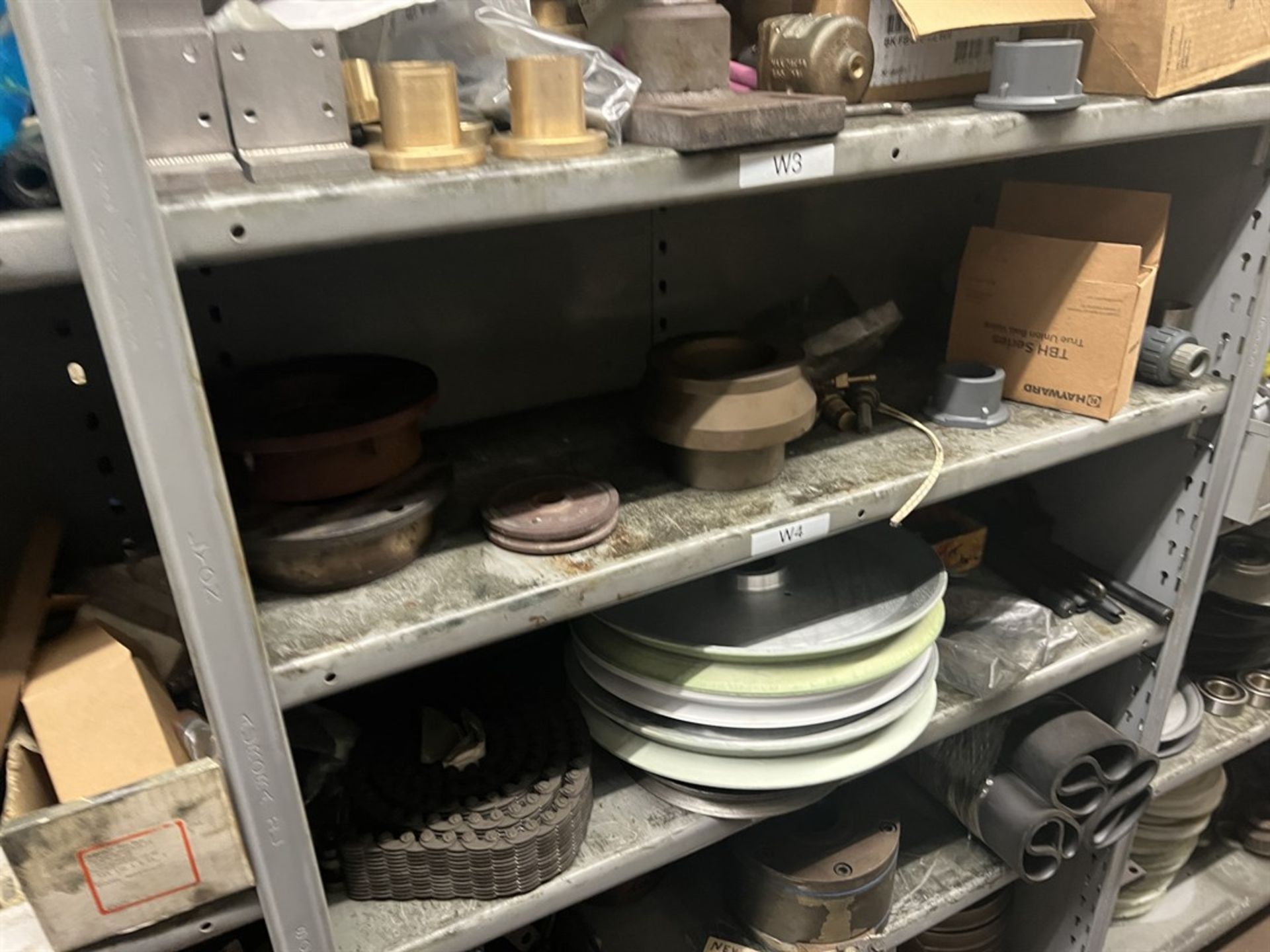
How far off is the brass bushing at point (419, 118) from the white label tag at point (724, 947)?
3.42 feet

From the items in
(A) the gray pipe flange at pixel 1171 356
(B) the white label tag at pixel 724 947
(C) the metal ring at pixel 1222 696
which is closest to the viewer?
(A) the gray pipe flange at pixel 1171 356

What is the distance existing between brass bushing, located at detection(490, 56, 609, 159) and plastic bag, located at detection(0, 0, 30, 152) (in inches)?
11.1

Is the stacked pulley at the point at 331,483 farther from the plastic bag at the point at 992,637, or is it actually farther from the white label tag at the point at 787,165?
the plastic bag at the point at 992,637

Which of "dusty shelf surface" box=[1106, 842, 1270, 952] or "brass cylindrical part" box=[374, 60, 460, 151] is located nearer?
"brass cylindrical part" box=[374, 60, 460, 151]

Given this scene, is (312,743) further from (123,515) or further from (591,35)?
(591,35)

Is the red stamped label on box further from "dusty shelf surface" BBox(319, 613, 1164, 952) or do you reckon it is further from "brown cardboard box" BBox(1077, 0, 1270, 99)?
"brown cardboard box" BBox(1077, 0, 1270, 99)

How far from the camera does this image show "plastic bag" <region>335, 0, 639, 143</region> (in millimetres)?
734

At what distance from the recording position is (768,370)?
880 millimetres

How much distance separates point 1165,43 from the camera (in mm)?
880

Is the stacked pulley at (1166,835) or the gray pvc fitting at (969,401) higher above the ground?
the gray pvc fitting at (969,401)

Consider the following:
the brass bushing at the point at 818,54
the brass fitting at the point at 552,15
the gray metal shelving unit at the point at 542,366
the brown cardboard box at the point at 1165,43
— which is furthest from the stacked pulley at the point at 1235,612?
the brass fitting at the point at 552,15

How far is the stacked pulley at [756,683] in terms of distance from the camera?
96 cm

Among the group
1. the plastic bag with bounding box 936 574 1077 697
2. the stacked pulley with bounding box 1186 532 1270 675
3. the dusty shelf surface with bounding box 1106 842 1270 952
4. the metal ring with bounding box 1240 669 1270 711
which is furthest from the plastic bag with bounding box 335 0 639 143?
the dusty shelf surface with bounding box 1106 842 1270 952

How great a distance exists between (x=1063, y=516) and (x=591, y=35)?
973 millimetres
